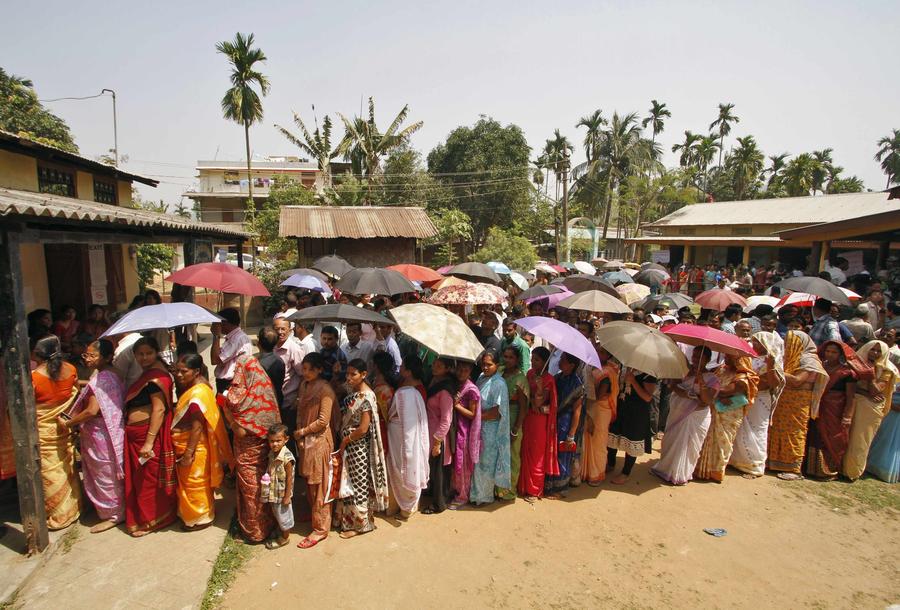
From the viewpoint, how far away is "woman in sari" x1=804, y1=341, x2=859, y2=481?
5.20 metres

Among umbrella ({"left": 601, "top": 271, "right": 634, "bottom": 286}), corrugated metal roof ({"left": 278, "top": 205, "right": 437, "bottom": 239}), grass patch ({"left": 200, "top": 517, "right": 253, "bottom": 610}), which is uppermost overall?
corrugated metal roof ({"left": 278, "top": 205, "right": 437, "bottom": 239})

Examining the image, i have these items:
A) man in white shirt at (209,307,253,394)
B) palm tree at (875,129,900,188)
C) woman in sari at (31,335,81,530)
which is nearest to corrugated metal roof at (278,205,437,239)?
man in white shirt at (209,307,253,394)

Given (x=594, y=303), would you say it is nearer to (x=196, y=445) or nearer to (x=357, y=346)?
(x=357, y=346)

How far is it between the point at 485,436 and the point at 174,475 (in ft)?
8.77

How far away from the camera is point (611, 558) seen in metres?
3.98

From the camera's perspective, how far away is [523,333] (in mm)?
7414

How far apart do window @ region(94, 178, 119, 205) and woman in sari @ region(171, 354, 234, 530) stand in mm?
9320

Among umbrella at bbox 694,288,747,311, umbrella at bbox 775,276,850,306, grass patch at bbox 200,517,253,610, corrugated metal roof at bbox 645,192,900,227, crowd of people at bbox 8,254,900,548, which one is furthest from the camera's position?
corrugated metal roof at bbox 645,192,900,227

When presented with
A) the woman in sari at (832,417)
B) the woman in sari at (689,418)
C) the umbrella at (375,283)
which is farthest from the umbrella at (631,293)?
the umbrella at (375,283)

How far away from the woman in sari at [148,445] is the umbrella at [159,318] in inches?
6.3

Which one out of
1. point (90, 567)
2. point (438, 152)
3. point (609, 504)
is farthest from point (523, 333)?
point (438, 152)

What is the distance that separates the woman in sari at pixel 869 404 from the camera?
5059 millimetres

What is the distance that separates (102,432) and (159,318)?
104 cm

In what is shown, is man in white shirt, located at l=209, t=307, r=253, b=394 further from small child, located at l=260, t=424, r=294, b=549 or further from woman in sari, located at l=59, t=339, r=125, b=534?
small child, located at l=260, t=424, r=294, b=549
